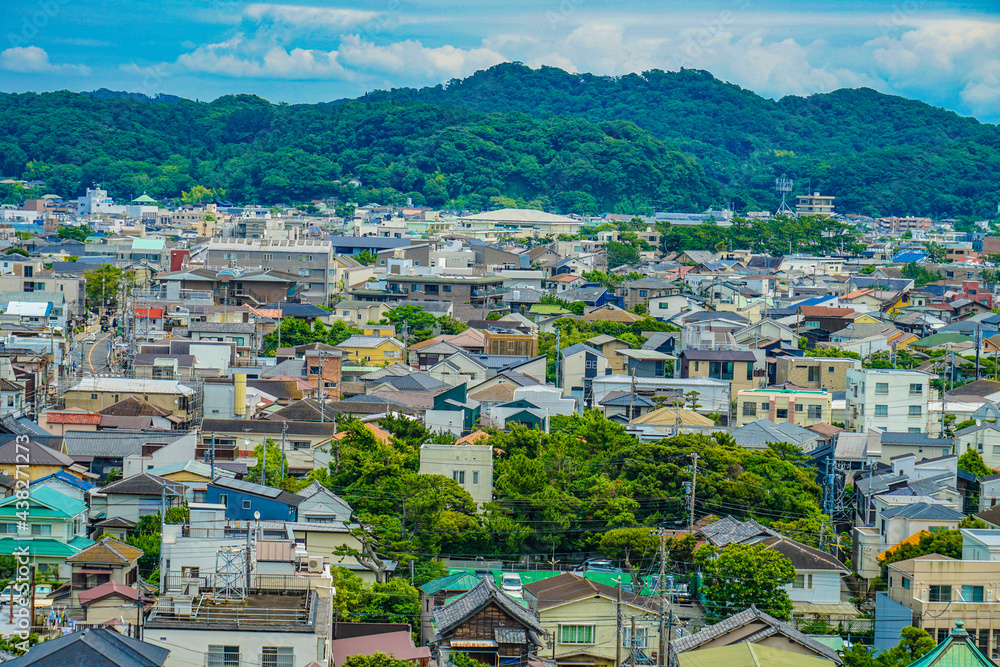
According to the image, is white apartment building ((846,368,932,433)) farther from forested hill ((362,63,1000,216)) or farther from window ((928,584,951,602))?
forested hill ((362,63,1000,216))

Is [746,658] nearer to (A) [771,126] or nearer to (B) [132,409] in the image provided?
(B) [132,409]

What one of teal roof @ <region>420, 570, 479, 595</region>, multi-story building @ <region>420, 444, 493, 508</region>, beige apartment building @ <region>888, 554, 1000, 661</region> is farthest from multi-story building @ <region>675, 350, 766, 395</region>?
teal roof @ <region>420, 570, 479, 595</region>

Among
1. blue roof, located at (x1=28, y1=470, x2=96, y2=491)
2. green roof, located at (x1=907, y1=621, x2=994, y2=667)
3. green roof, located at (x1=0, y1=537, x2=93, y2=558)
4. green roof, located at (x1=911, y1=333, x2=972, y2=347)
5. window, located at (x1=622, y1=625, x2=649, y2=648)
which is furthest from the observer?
green roof, located at (x1=911, y1=333, x2=972, y2=347)

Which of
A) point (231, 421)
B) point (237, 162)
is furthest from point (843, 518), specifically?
point (237, 162)

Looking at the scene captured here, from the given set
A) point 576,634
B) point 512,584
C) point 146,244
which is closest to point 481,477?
point 512,584

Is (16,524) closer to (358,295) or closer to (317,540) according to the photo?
(317,540)

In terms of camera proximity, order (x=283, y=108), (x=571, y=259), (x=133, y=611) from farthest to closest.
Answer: (x=283, y=108) → (x=571, y=259) → (x=133, y=611)
